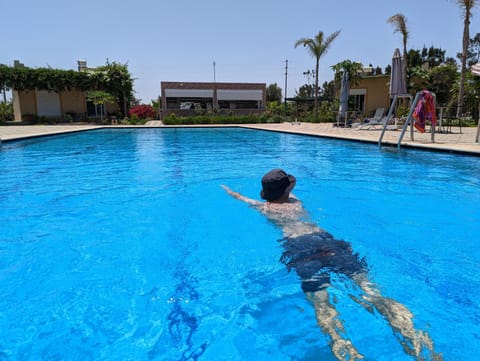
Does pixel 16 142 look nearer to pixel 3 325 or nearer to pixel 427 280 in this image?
pixel 3 325

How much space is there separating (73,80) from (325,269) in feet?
95.4

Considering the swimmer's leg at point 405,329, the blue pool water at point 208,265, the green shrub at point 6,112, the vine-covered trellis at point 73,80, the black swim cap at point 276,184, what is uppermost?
the vine-covered trellis at point 73,80

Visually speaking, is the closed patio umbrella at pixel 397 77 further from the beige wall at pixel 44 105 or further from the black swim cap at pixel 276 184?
the beige wall at pixel 44 105

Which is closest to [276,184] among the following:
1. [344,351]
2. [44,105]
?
[344,351]

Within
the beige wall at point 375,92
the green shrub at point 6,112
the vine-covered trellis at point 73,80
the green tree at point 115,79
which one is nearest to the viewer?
the vine-covered trellis at point 73,80

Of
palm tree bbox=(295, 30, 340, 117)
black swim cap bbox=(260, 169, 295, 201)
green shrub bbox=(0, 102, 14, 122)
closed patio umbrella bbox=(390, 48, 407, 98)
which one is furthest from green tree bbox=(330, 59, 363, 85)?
green shrub bbox=(0, 102, 14, 122)

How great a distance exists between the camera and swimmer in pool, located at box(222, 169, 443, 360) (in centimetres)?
207

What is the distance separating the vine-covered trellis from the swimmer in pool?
89.8 ft

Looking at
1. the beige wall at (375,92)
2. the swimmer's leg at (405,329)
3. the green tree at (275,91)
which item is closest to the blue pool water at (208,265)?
the swimmer's leg at (405,329)

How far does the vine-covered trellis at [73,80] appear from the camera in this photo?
26.0 m

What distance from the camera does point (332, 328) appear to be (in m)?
2.15

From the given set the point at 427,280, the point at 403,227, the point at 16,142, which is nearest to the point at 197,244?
the point at 427,280

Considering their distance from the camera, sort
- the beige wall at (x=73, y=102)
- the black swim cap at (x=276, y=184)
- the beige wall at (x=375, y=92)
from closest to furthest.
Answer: the black swim cap at (x=276, y=184) → the beige wall at (x=375, y=92) → the beige wall at (x=73, y=102)

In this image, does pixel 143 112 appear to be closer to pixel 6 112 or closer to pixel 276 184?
pixel 6 112
